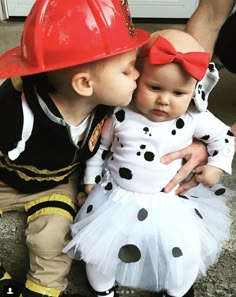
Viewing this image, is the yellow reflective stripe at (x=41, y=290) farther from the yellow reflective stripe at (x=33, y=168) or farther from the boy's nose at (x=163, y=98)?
the boy's nose at (x=163, y=98)

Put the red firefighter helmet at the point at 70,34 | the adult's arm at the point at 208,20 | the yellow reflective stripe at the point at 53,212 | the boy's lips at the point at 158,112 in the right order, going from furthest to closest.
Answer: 1. the adult's arm at the point at 208,20
2. the yellow reflective stripe at the point at 53,212
3. the boy's lips at the point at 158,112
4. the red firefighter helmet at the point at 70,34

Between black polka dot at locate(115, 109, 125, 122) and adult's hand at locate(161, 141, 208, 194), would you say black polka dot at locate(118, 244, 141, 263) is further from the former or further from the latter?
black polka dot at locate(115, 109, 125, 122)

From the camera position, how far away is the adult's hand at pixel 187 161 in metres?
1.13

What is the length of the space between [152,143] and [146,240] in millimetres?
203

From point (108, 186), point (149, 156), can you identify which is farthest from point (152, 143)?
point (108, 186)

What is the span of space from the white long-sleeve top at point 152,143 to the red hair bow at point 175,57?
0.13 metres

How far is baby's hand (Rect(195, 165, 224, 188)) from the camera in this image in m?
1.14

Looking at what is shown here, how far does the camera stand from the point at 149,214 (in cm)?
108

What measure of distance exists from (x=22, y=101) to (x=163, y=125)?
0.30 meters

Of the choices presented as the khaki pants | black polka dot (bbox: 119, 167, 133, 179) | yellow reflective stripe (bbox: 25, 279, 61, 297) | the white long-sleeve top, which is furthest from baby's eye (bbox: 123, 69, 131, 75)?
yellow reflective stripe (bbox: 25, 279, 61, 297)

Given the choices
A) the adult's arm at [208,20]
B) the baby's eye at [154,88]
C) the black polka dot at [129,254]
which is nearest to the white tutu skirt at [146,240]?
the black polka dot at [129,254]

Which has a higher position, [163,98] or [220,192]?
[163,98]

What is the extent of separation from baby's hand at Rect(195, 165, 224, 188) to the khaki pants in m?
0.29

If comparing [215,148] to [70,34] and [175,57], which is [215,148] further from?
[70,34]
